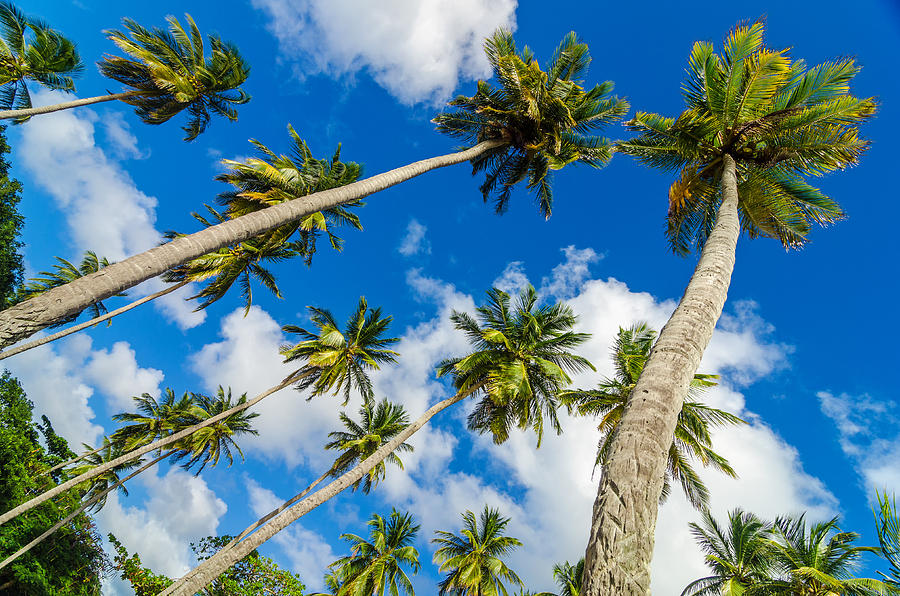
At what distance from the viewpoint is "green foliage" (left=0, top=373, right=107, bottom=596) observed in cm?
→ 1722

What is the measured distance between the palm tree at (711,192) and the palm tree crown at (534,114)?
425 centimetres

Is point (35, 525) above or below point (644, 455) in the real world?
below

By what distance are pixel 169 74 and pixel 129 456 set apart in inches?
568

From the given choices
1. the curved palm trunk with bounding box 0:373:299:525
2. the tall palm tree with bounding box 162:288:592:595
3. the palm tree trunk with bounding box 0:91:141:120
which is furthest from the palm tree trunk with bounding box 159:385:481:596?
the palm tree trunk with bounding box 0:91:141:120

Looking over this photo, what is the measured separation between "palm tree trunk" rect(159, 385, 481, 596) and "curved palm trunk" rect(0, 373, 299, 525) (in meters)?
4.78

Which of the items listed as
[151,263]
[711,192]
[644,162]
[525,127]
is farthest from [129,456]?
[711,192]

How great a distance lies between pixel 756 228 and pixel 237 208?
1744 cm

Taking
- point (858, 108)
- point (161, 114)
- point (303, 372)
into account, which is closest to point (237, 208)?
point (161, 114)

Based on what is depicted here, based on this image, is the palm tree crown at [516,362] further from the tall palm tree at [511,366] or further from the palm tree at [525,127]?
the palm tree at [525,127]

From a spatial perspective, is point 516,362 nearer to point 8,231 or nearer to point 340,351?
point 340,351

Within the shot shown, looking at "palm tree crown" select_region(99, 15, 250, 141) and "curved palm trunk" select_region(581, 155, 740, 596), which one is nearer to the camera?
"curved palm trunk" select_region(581, 155, 740, 596)

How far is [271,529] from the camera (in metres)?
11.8

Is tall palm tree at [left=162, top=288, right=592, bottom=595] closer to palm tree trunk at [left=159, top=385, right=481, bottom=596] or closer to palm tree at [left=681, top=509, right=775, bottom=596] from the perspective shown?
palm tree trunk at [left=159, top=385, right=481, bottom=596]

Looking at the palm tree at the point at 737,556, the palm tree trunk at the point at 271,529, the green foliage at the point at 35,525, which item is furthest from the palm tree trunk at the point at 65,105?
the palm tree at the point at 737,556
